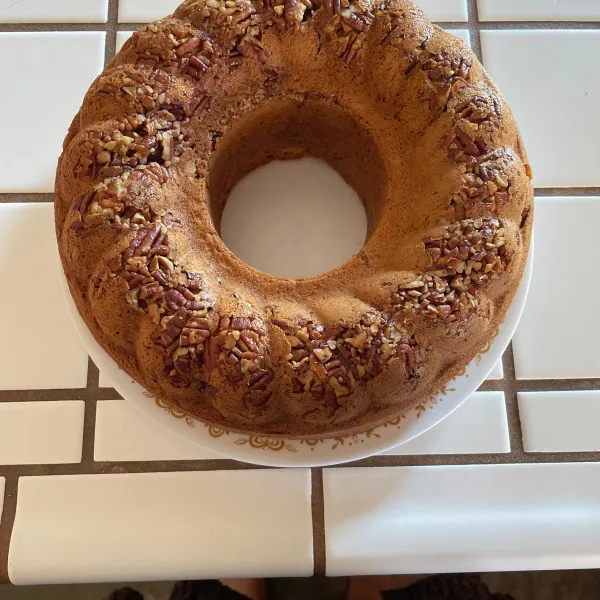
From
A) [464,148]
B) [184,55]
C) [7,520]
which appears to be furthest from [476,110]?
[7,520]

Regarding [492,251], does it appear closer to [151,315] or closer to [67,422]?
[151,315]

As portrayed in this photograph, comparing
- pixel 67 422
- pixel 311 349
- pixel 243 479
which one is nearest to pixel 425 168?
pixel 311 349

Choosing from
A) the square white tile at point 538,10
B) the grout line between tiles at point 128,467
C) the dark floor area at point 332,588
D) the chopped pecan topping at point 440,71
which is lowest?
the dark floor area at point 332,588

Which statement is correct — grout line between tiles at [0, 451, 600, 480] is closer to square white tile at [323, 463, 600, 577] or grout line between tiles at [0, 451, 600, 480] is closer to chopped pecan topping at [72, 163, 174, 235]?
square white tile at [323, 463, 600, 577]

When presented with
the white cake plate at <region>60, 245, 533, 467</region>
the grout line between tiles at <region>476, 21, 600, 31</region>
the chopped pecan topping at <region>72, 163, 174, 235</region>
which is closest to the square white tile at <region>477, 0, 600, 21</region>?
the grout line between tiles at <region>476, 21, 600, 31</region>

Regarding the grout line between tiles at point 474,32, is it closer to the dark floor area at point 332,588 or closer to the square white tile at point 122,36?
the square white tile at point 122,36

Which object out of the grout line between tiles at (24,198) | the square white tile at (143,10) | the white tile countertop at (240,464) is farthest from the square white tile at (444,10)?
the grout line between tiles at (24,198)
